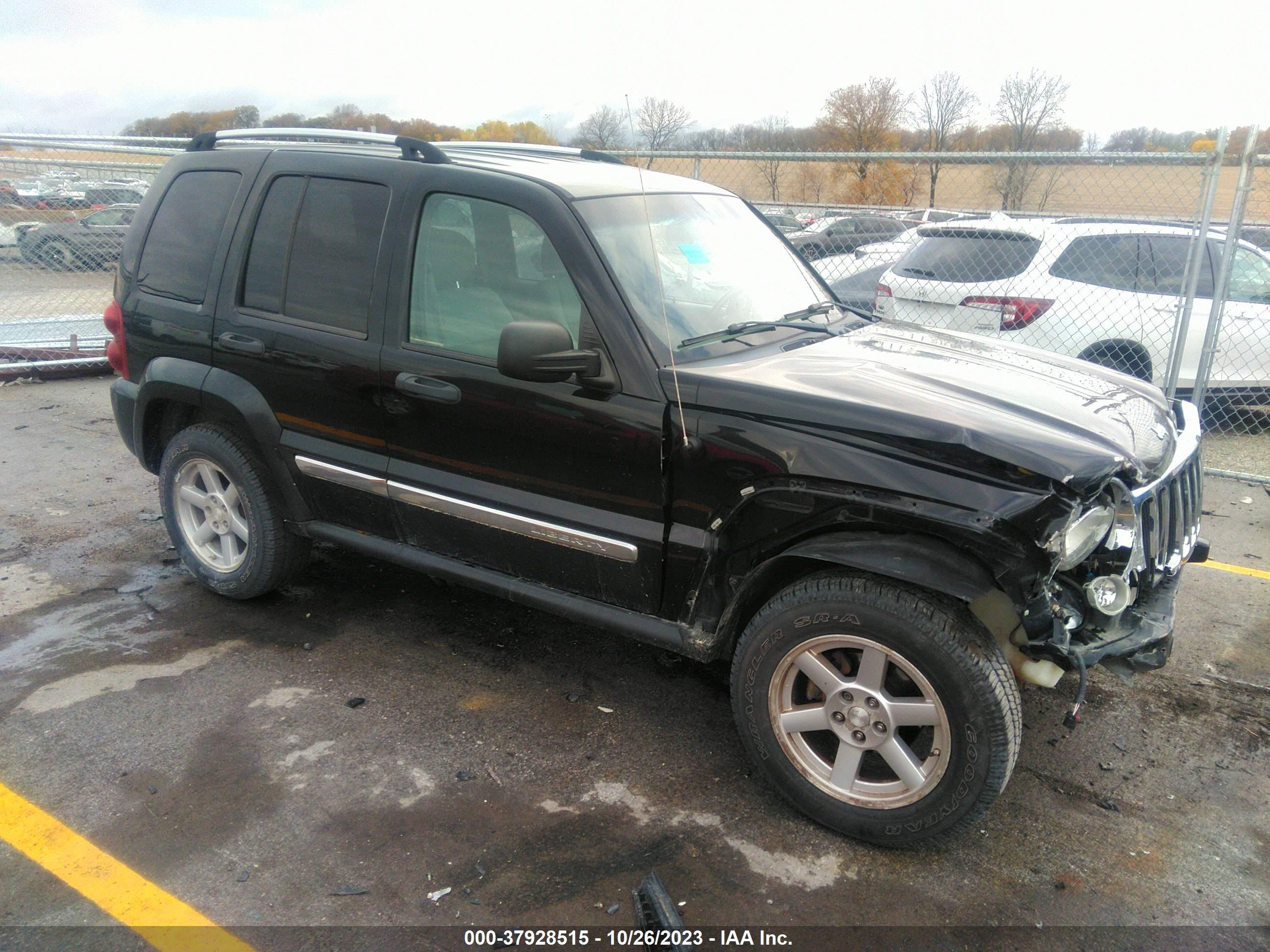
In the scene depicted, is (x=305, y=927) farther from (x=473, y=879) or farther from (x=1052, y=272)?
(x=1052, y=272)

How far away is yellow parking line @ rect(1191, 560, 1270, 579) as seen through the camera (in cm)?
504

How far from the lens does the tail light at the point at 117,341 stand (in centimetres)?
434

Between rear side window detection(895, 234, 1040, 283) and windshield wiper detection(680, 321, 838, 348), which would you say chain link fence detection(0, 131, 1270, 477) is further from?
windshield wiper detection(680, 321, 838, 348)

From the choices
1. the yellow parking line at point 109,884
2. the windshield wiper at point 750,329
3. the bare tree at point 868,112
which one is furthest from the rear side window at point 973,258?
the bare tree at point 868,112

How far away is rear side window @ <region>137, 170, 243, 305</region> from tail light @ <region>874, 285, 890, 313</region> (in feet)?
16.8

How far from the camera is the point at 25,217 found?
8.41 m

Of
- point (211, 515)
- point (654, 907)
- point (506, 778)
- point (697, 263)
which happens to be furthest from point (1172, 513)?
point (211, 515)

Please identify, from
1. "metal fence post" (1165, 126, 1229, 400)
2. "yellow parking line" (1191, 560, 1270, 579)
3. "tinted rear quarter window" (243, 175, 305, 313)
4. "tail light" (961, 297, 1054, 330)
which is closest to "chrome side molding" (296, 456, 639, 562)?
"tinted rear quarter window" (243, 175, 305, 313)

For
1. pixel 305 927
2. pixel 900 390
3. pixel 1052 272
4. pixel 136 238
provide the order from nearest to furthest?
1. pixel 305 927
2. pixel 900 390
3. pixel 136 238
4. pixel 1052 272

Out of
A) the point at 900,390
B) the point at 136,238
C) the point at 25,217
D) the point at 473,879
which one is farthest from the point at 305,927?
the point at 25,217

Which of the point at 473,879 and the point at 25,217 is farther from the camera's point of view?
the point at 25,217

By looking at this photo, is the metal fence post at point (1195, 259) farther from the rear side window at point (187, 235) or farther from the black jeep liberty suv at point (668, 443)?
the rear side window at point (187, 235)

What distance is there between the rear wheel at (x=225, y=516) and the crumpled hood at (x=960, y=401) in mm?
2122

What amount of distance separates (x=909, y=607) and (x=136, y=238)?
3850 millimetres
